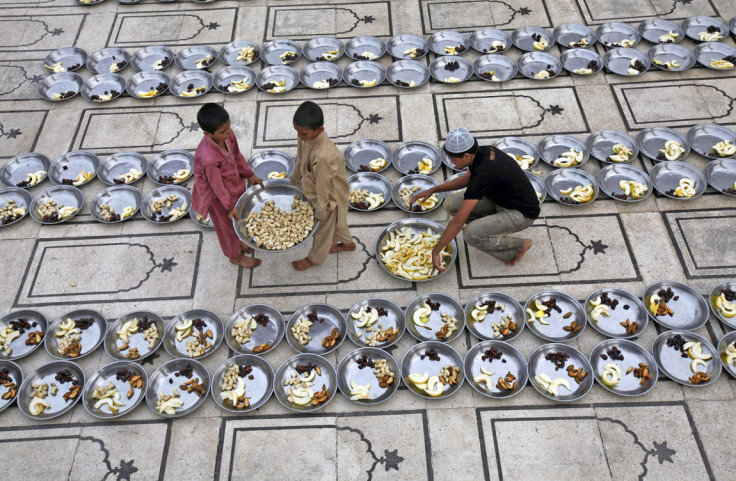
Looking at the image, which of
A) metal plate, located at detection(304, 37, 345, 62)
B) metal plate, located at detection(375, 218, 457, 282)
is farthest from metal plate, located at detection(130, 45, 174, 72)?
metal plate, located at detection(375, 218, 457, 282)

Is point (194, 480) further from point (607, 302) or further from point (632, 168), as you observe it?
point (632, 168)

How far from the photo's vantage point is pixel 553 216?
16.5 feet

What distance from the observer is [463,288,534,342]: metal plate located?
4285mm

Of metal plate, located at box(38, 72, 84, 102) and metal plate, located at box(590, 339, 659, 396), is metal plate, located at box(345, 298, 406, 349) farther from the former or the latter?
metal plate, located at box(38, 72, 84, 102)

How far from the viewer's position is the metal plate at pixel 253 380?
403 cm

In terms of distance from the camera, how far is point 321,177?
12.5ft

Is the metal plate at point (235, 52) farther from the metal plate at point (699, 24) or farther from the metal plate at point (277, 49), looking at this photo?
the metal plate at point (699, 24)

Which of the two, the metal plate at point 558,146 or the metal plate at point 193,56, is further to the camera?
the metal plate at point 193,56

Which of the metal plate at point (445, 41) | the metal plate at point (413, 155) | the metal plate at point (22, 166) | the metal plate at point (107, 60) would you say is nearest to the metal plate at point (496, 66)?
the metal plate at point (445, 41)

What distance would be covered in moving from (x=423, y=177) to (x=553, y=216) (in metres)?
1.19

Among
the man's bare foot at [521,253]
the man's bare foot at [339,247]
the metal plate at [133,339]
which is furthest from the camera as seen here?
the man's bare foot at [339,247]

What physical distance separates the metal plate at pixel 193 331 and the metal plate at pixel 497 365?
73.0 inches

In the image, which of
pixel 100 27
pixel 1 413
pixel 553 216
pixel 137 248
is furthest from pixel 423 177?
pixel 100 27

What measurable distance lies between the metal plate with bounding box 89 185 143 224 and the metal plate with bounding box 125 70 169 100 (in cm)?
137
